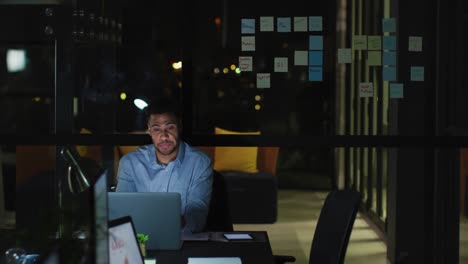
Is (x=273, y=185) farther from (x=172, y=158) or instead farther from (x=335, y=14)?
(x=172, y=158)

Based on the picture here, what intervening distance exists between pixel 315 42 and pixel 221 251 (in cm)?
258

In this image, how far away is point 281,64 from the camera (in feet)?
21.1

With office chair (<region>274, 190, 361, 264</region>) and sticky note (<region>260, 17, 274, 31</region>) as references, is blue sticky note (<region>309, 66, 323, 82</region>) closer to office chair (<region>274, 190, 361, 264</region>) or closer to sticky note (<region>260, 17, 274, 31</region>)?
sticky note (<region>260, 17, 274, 31</region>)

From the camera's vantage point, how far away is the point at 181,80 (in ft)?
21.5

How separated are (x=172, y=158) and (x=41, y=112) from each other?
1.87 metres

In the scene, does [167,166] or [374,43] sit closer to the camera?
[167,166]

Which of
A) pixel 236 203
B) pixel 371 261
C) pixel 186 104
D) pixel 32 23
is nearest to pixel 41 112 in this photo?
pixel 32 23

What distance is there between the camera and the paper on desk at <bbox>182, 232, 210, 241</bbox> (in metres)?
4.50

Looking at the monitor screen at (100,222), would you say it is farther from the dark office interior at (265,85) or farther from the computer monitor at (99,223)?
the dark office interior at (265,85)

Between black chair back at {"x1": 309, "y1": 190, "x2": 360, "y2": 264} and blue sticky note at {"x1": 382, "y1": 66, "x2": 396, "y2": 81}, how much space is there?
6.91 ft

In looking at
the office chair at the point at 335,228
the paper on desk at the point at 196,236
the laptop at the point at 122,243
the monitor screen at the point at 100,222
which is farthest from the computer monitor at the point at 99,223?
the paper on desk at the point at 196,236

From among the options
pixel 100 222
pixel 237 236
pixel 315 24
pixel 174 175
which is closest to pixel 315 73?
pixel 315 24

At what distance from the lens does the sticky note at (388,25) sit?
21.2 ft

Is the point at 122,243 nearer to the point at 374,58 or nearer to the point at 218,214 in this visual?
the point at 218,214
